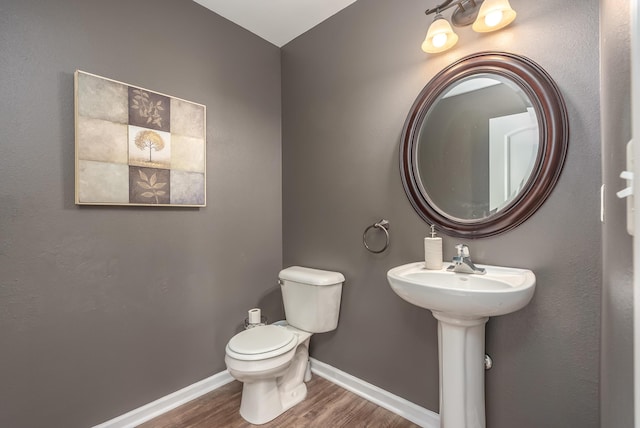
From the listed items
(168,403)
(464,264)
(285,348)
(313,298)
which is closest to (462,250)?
(464,264)

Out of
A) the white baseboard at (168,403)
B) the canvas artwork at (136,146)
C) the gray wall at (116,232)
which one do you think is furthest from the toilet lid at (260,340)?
the canvas artwork at (136,146)

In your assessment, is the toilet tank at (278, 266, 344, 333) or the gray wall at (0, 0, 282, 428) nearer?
the gray wall at (0, 0, 282, 428)

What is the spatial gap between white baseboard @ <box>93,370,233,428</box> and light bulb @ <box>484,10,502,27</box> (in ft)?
8.29

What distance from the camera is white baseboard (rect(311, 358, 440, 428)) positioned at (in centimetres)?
157

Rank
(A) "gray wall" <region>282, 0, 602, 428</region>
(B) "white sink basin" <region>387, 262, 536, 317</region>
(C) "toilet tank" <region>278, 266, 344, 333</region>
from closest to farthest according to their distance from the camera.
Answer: (B) "white sink basin" <region>387, 262, 536, 317</region> → (A) "gray wall" <region>282, 0, 602, 428</region> → (C) "toilet tank" <region>278, 266, 344, 333</region>

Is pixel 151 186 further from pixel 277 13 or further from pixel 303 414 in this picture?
pixel 303 414

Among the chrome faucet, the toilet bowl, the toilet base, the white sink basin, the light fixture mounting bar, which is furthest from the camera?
the toilet base

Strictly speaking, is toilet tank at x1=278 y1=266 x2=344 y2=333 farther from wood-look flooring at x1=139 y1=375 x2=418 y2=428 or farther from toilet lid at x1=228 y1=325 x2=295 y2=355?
wood-look flooring at x1=139 y1=375 x2=418 y2=428

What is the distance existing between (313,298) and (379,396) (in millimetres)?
713

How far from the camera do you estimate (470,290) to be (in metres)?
1.04

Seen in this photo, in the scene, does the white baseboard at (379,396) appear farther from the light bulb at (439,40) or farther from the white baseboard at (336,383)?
the light bulb at (439,40)

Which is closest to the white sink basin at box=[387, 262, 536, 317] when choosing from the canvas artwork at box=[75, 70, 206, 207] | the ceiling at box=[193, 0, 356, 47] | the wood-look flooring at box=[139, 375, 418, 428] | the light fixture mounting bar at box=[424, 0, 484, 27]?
the wood-look flooring at box=[139, 375, 418, 428]

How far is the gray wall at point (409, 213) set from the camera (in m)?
1.16

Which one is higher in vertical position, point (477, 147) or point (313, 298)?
point (477, 147)
